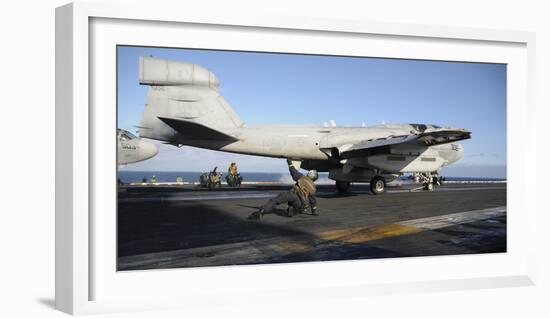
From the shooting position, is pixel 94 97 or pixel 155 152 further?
pixel 155 152

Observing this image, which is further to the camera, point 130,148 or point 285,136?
point 285,136

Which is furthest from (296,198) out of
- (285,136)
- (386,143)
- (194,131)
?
(386,143)

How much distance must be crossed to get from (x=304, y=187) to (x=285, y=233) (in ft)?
5.60

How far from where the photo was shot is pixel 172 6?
641 centimetres

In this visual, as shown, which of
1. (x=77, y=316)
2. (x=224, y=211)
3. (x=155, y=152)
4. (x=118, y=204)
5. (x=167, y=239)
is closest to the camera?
(x=77, y=316)

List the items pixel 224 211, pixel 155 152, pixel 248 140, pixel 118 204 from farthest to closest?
pixel 248 140, pixel 224 211, pixel 155 152, pixel 118 204

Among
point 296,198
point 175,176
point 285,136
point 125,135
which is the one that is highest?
point 285,136

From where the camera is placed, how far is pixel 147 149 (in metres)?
7.96

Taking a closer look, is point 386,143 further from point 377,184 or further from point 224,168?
point 224,168

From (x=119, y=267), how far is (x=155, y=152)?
9.52 ft

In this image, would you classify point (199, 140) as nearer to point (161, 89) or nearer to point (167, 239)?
point (161, 89)

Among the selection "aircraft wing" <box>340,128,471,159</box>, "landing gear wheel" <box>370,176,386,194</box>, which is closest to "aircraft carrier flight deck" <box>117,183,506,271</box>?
"aircraft wing" <box>340,128,471,159</box>

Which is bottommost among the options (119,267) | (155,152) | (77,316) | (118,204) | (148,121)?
(77,316)

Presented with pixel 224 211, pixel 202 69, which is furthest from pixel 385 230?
pixel 202 69
